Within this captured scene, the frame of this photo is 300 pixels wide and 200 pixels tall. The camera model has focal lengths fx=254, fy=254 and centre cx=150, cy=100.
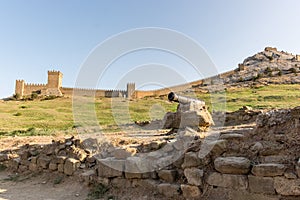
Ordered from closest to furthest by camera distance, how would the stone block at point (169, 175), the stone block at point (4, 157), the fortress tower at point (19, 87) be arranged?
the stone block at point (169, 175), the stone block at point (4, 157), the fortress tower at point (19, 87)

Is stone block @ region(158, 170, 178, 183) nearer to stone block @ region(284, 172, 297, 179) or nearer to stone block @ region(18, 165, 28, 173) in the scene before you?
stone block @ region(284, 172, 297, 179)

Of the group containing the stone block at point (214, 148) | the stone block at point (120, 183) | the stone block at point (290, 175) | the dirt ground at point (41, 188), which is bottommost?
the dirt ground at point (41, 188)

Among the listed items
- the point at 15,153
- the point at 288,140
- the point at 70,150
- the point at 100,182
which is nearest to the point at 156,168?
the point at 100,182

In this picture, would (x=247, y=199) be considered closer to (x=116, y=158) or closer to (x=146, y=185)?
(x=146, y=185)

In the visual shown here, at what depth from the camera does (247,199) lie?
4484 millimetres

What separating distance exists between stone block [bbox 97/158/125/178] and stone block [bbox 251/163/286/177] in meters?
3.23

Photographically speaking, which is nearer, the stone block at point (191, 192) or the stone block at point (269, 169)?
the stone block at point (269, 169)

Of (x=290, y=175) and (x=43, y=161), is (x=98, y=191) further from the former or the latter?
(x=290, y=175)

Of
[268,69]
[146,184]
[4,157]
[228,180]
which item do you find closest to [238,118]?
[146,184]

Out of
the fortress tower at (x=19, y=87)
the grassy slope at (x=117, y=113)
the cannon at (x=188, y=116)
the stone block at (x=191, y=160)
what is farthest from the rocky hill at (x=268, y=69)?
the fortress tower at (x=19, y=87)

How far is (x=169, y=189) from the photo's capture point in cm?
545

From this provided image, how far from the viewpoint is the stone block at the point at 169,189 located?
5350 millimetres

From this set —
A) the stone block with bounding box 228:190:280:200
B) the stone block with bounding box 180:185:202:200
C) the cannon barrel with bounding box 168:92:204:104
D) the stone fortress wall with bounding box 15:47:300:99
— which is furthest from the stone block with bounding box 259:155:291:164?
the stone fortress wall with bounding box 15:47:300:99

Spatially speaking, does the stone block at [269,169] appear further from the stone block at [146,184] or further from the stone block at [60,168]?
the stone block at [60,168]
